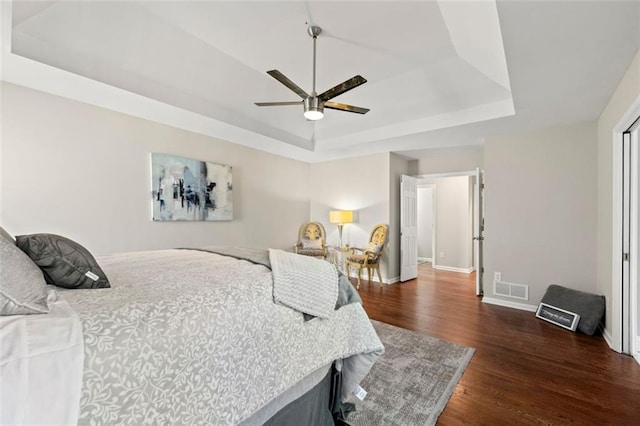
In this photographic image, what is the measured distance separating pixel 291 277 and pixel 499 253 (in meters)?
3.63

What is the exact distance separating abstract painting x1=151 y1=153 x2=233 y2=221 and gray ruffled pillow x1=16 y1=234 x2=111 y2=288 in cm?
254

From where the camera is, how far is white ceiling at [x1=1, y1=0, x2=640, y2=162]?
1.83 metres

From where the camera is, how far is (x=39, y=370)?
25.8 inches

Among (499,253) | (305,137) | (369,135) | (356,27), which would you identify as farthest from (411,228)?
(356,27)

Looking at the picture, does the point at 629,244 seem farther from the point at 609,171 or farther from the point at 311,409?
the point at 311,409

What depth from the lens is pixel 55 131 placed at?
9.16 ft

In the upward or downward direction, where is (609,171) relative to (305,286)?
upward

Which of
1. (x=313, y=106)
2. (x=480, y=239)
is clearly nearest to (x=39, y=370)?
(x=313, y=106)

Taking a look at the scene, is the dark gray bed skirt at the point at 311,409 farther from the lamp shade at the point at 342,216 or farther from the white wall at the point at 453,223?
the white wall at the point at 453,223

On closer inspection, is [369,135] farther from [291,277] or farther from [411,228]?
[291,277]

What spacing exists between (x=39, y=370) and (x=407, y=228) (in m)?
5.14

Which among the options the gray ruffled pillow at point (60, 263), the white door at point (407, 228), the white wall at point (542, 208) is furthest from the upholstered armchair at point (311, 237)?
the gray ruffled pillow at point (60, 263)

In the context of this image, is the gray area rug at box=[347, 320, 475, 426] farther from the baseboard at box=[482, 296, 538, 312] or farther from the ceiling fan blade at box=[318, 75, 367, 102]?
the ceiling fan blade at box=[318, 75, 367, 102]

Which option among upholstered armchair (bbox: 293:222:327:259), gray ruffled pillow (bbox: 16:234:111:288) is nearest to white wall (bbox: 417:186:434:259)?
upholstered armchair (bbox: 293:222:327:259)
